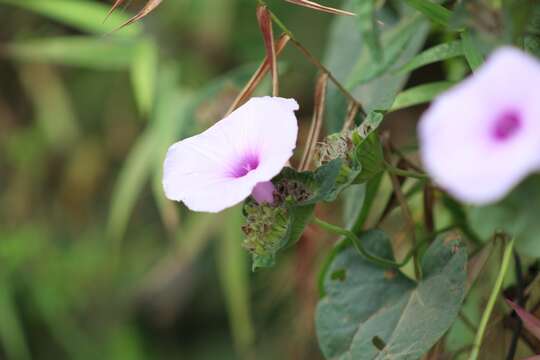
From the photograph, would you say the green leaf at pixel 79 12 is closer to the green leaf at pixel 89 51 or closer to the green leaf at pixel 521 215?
the green leaf at pixel 89 51

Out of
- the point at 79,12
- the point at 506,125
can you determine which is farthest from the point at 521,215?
the point at 79,12

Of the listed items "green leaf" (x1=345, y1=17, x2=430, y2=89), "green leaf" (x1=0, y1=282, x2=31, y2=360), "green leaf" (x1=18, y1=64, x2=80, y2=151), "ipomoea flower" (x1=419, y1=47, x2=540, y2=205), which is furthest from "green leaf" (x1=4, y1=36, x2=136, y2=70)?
"ipomoea flower" (x1=419, y1=47, x2=540, y2=205)

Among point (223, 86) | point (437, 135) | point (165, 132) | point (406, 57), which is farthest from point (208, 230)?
point (437, 135)

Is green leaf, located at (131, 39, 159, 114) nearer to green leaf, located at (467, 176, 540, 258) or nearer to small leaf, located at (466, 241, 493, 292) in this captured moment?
small leaf, located at (466, 241, 493, 292)

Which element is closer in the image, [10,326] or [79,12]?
[79,12]

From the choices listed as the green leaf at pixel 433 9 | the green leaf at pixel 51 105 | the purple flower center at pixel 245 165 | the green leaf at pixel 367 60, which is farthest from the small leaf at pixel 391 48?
the green leaf at pixel 51 105

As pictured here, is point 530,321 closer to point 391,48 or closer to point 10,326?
point 391,48
